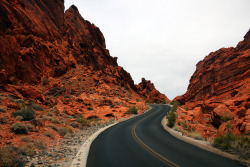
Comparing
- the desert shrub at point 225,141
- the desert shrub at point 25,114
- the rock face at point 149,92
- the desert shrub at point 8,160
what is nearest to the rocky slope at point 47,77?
the desert shrub at point 25,114

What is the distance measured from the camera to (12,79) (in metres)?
24.5

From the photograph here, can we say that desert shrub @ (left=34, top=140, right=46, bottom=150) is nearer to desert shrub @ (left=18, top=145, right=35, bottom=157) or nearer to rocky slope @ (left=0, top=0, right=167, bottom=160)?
rocky slope @ (left=0, top=0, right=167, bottom=160)

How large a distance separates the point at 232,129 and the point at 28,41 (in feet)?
130

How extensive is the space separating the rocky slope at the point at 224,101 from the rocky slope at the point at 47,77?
44.4 feet

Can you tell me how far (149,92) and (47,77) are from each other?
75.8 m

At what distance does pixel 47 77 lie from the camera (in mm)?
34531

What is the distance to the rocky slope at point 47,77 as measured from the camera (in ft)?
38.1

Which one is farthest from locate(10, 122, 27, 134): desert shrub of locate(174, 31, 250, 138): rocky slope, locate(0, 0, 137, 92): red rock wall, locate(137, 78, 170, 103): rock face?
locate(137, 78, 170, 103): rock face

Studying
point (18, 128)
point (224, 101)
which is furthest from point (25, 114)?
point (224, 101)

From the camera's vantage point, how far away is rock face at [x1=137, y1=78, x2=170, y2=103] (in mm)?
90356

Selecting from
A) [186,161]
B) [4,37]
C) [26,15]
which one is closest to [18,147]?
[186,161]

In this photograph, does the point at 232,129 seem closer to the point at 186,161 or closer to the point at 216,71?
the point at 186,161

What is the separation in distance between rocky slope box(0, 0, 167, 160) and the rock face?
136 ft

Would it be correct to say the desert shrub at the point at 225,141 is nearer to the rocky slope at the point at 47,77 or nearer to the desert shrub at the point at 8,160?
the desert shrub at the point at 8,160
